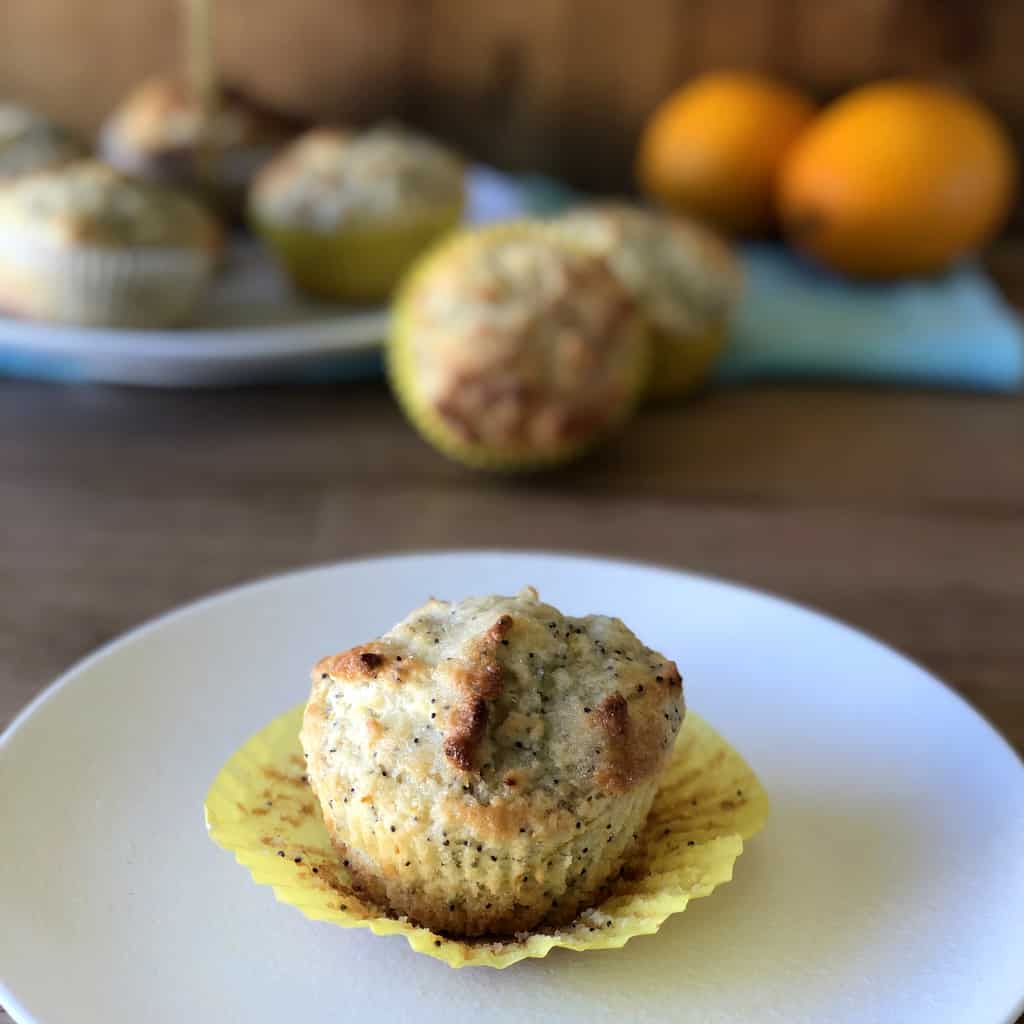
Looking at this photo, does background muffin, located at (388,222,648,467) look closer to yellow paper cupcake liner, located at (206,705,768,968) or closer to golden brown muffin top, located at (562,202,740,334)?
golden brown muffin top, located at (562,202,740,334)

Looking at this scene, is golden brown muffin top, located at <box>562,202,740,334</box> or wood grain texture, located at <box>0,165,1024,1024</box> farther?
A: golden brown muffin top, located at <box>562,202,740,334</box>

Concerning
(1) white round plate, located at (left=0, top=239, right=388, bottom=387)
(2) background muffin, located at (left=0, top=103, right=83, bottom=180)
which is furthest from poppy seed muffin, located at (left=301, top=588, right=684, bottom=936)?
(2) background muffin, located at (left=0, top=103, right=83, bottom=180)

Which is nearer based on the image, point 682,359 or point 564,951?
point 564,951

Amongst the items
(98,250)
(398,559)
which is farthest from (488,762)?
(98,250)

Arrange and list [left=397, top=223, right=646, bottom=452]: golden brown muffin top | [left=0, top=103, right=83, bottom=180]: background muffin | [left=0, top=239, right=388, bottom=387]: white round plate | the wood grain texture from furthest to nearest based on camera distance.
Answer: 1. [left=0, top=103, right=83, bottom=180]: background muffin
2. [left=0, top=239, right=388, bottom=387]: white round plate
3. [left=397, top=223, right=646, bottom=452]: golden brown muffin top
4. the wood grain texture

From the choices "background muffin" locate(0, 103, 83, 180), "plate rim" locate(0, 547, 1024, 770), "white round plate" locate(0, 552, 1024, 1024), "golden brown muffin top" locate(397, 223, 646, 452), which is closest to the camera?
"white round plate" locate(0, 552, 1024, 1024)

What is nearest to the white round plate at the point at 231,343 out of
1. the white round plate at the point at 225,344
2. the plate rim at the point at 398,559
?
the white round plate at the point at 225,344

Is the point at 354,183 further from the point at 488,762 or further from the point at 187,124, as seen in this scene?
the point at 488,762
